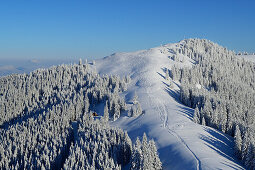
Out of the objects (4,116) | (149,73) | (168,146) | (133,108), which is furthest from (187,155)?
(4,116)

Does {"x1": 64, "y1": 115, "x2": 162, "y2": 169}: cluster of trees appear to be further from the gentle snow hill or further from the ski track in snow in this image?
the ski track in snow

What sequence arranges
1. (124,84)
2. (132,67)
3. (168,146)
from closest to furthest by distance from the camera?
(168,146)
(124,84)
(132,67)

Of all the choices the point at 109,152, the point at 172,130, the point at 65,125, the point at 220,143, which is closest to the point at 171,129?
the point at 172,130

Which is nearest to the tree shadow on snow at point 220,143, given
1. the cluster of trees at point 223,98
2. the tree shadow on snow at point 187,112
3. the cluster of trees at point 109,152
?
the cluster of trees at point 223,98

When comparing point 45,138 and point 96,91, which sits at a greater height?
point 96,91

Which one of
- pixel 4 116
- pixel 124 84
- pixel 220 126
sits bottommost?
pixel 4 116

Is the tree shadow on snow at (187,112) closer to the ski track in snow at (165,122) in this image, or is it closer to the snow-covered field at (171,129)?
the snow-covered field at (171,129)

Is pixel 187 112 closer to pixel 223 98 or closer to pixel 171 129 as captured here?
pixel 171 129

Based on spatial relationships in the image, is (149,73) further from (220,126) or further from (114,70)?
(220,126)
